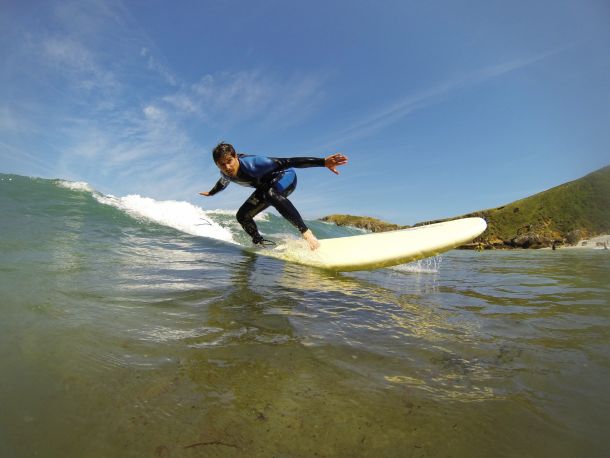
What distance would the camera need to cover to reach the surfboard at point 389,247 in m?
5.40

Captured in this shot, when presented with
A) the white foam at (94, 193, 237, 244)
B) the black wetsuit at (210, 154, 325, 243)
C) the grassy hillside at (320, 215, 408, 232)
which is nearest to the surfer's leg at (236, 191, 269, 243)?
the black wetsuit at (210, 154, 325, 243)

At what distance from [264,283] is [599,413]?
10.7ft

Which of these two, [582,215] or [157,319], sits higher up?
[582,215]

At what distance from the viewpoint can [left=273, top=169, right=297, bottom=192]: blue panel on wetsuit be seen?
19.9 feet

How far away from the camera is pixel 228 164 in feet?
18.3

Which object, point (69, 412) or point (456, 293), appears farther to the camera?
point (456, 293)

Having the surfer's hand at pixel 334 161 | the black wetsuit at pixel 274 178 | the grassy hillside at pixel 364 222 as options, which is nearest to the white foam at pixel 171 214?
the black wetsuit at pixel 274 178

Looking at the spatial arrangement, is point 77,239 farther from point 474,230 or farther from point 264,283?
point 474,230

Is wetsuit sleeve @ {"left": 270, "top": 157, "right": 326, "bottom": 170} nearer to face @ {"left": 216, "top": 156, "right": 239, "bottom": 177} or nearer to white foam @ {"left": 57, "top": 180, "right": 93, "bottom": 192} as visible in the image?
face @ {"left": 216, "top": 156, "right": 239, "bottom": 177}

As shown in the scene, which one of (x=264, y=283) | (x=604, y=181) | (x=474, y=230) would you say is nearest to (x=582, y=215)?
(x=604, y=181)

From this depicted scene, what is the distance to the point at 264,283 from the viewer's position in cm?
415

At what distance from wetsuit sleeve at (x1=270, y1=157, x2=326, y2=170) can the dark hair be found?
0.79 meters

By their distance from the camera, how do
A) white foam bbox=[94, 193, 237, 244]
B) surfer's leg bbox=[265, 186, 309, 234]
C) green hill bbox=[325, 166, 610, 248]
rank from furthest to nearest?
green hill bbox=[325, 166, 610, 248] → white foam bbox=[94, 193, 237, 244] → surfer's leg bbox=[265, 186, 309, 234]

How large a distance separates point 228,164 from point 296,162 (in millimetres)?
1242
